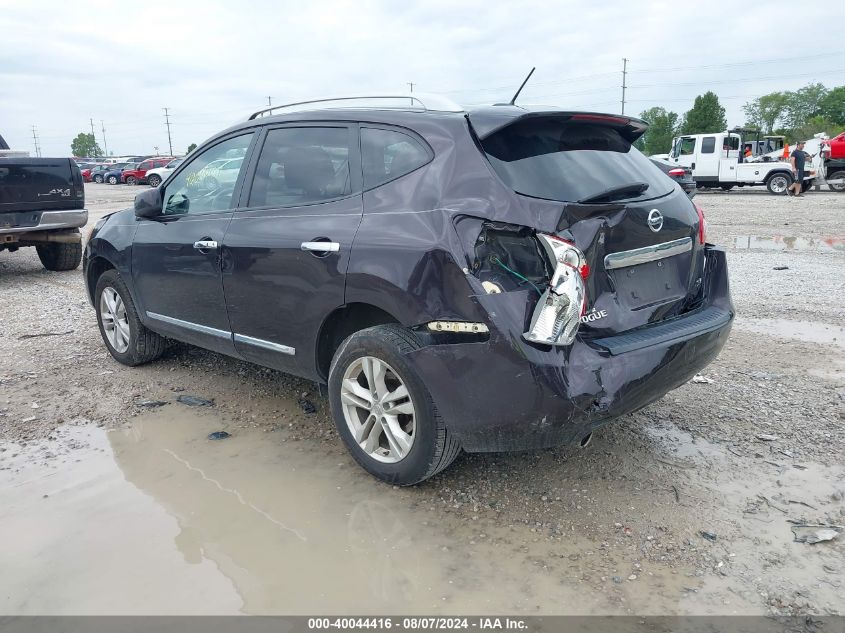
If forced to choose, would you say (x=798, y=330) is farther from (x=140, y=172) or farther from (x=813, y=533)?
(x=140, y=172)

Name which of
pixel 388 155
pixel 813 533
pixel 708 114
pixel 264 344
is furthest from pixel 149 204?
pixel 708 114

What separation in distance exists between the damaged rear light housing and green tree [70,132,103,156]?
149 metres

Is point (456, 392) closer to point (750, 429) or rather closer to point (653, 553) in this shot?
point (653, 553)

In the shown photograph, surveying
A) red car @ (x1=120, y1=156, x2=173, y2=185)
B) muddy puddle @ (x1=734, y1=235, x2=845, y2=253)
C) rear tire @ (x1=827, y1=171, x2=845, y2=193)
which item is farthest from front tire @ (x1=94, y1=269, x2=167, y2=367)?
red car @ (x1=120, y1=156, x2=173, y2=185)

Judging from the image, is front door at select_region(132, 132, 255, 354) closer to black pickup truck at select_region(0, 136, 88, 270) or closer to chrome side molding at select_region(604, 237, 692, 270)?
chrome side molding at select_region(604, 237, 692, 270)

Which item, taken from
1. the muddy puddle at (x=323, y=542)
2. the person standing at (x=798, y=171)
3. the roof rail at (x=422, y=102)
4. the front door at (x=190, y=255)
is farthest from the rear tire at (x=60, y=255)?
the person standing at (x=798, y=171)

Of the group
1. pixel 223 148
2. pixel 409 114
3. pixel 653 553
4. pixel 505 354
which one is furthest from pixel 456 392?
pixel 223 148

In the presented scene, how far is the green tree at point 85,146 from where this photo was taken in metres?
134

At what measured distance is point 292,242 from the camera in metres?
3.62

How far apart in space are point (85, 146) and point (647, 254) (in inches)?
5940

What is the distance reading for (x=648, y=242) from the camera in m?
3.18

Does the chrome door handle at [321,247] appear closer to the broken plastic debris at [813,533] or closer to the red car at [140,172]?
the broken plastic debris at [813,533]

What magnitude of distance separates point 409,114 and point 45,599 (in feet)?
8.60

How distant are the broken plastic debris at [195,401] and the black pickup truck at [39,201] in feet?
18.5
